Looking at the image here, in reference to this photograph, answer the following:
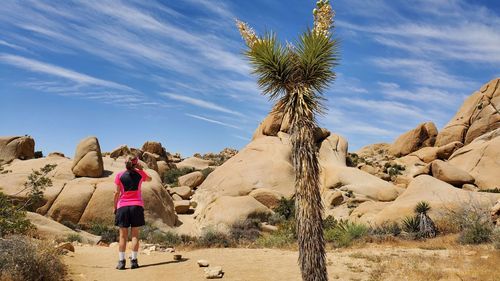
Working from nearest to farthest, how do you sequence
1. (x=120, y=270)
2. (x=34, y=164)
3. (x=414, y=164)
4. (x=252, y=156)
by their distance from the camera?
(x=120, y=270) → (x=34, y=164) → (x=252, y=156) → (x=414, y=164)

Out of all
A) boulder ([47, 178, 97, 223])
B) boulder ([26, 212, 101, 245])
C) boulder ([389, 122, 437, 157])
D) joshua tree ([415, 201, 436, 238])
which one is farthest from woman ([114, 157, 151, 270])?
boulder ([389, 122, 437, 157])

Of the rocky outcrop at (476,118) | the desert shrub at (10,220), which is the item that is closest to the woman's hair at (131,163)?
the desert shrub at (10,220)

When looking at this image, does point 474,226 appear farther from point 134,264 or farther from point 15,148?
point 15,148

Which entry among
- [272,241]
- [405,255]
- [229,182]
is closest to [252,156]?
[229,182]

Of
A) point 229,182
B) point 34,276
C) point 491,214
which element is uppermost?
point 229,182

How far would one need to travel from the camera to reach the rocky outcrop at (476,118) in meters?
50.1

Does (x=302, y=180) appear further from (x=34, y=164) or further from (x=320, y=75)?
(x=34, y=164)

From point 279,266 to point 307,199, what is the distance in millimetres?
2990

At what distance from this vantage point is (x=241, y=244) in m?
16.9

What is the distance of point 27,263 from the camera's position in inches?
344

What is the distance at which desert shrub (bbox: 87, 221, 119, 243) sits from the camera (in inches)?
759

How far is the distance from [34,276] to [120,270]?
74.6 inches

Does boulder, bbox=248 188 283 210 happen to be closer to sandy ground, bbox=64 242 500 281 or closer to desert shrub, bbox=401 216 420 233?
desert shrub, bbox=401 216 420 233

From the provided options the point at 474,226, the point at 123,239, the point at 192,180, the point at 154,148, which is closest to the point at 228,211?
the point at 474,226
